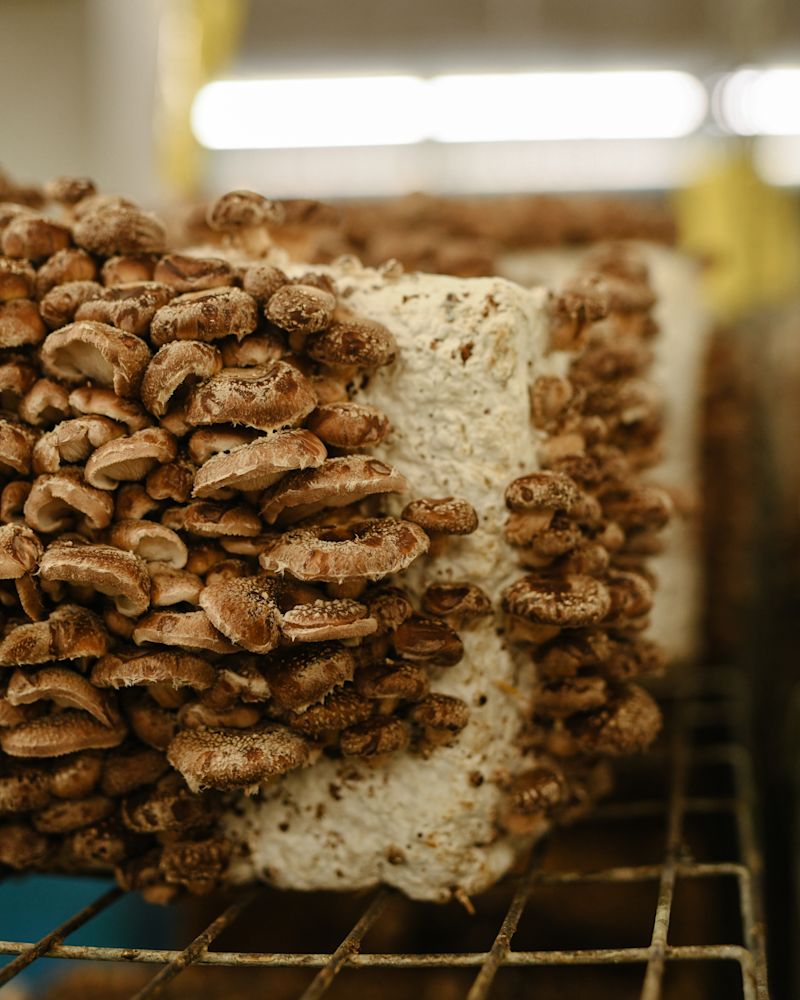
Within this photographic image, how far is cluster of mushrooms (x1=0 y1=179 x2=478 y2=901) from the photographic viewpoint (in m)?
1.49

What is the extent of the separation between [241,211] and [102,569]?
0.68 m

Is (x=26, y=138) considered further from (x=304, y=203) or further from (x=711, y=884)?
(x=711, y=884)

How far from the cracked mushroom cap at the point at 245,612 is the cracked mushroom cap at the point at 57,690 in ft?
0.80

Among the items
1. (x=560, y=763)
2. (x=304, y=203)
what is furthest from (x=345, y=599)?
(x=304, y=203)

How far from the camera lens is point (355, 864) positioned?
1782mm

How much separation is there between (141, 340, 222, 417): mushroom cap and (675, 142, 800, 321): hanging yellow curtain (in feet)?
18.7

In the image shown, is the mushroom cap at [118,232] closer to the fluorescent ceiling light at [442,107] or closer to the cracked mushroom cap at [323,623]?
the cracked mushroom cap at [323,623]

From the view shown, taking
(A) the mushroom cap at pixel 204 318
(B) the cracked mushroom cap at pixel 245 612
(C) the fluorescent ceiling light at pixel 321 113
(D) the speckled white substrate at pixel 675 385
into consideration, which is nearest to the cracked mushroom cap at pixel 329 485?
(B) the cracked mushroom cap at pixel 245 612

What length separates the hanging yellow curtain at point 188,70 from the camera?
14.3 ft

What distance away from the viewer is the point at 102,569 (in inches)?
56.7

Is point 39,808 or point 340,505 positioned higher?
point 340,505

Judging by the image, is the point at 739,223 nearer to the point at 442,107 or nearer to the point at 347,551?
the point at 442,107

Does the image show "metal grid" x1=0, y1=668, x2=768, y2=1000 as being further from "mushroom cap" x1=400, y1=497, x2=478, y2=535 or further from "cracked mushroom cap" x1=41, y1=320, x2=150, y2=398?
"cracked mushroom cap" x1=41, y1=320, x2=150, y2=398

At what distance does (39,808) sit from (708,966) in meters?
3.05
